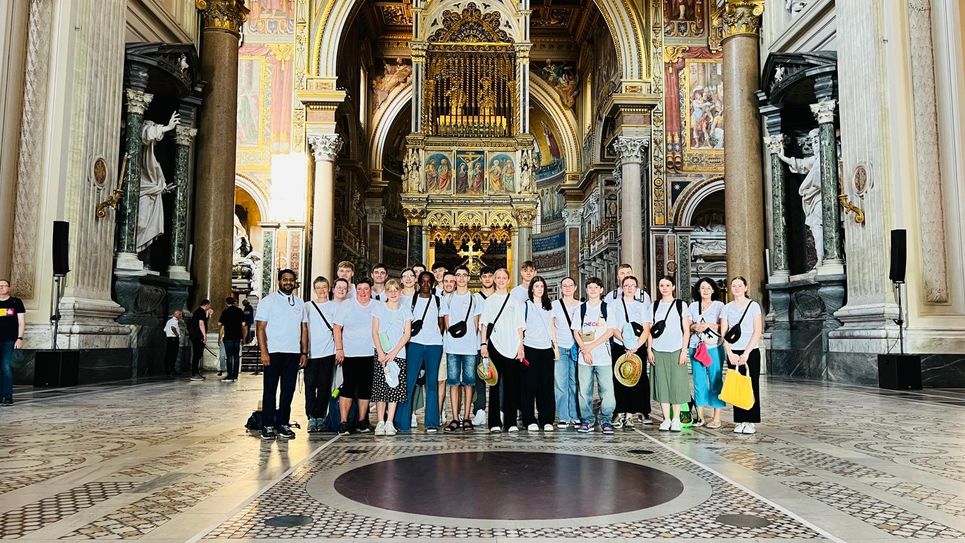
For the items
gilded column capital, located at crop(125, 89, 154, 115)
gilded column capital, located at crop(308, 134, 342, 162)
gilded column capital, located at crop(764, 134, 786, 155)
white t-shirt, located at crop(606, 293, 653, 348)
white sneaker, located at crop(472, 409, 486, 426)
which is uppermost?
gilded column capital, located at crop(308, 134, 342, 162)

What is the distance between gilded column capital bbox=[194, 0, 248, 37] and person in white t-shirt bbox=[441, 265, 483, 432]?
380 inches

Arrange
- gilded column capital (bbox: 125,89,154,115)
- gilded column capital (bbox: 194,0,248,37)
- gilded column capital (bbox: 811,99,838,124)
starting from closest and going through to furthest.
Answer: gilded column capital (bbox: 125,89,154,115)
gilded column capital (bbox: 811,99,838,124)
gilded column capital (bbox: 194,0,248,37)

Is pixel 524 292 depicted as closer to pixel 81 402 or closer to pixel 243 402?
pixel 243 402

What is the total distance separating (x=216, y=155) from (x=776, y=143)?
10148mm

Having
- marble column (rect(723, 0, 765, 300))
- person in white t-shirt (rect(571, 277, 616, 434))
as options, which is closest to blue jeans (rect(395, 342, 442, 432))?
person in white t-shirt (rect(571, 277, 616, 434))

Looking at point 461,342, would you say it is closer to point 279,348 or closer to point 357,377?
point 357,377

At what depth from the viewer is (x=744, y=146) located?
42.8ft

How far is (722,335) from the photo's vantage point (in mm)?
5961

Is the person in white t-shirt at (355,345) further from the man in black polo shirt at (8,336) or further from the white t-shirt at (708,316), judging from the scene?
the man in black polo shirt at (8,336)

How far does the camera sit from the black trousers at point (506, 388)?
6000 mm

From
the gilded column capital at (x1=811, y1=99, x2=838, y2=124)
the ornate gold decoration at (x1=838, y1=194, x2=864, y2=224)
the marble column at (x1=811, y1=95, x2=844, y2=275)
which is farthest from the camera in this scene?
the gilded column capital at (x1=811, y1=99, x2=838, y2=124)

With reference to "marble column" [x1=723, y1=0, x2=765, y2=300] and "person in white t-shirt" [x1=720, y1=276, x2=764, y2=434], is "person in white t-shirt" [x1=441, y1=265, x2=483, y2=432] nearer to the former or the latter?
"person in white t-shirt" [x1=720, y1=276, x2=764, y2=434]

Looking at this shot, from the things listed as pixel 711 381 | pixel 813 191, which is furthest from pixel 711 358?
pixel 813 191

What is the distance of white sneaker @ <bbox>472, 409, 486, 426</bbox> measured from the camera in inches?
251
